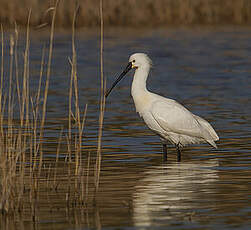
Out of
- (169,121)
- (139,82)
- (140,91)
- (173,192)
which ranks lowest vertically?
(173,192)

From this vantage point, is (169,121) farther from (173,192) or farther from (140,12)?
(140,12)

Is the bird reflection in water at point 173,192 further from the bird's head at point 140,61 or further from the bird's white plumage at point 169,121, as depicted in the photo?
the bird's head at point 140,61

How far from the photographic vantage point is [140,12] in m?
31.1

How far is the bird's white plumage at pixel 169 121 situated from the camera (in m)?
11.7

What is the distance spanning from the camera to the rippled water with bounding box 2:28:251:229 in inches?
311

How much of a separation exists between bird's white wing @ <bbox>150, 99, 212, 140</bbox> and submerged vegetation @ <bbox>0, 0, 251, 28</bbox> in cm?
1836

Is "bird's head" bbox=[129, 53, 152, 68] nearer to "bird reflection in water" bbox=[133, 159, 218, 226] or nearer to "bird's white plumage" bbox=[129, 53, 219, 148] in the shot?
"bird's white plumage" bbox=[129, 53, 219, 148]

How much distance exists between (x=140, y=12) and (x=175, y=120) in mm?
19655

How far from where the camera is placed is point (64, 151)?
12070mm

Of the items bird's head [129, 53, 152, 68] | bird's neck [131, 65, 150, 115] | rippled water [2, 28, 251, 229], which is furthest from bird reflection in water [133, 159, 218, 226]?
bird's head [129, 53, 152, 68]

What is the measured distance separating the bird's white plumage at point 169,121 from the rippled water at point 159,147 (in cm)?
25

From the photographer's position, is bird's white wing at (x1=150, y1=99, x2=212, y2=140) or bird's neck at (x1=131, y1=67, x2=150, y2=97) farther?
bird's neck at (x1=131, y1=67, x2=150, y2=97)

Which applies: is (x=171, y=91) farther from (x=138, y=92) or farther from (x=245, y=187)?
(x=245, y=187)

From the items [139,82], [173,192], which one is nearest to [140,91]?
[139,82]
